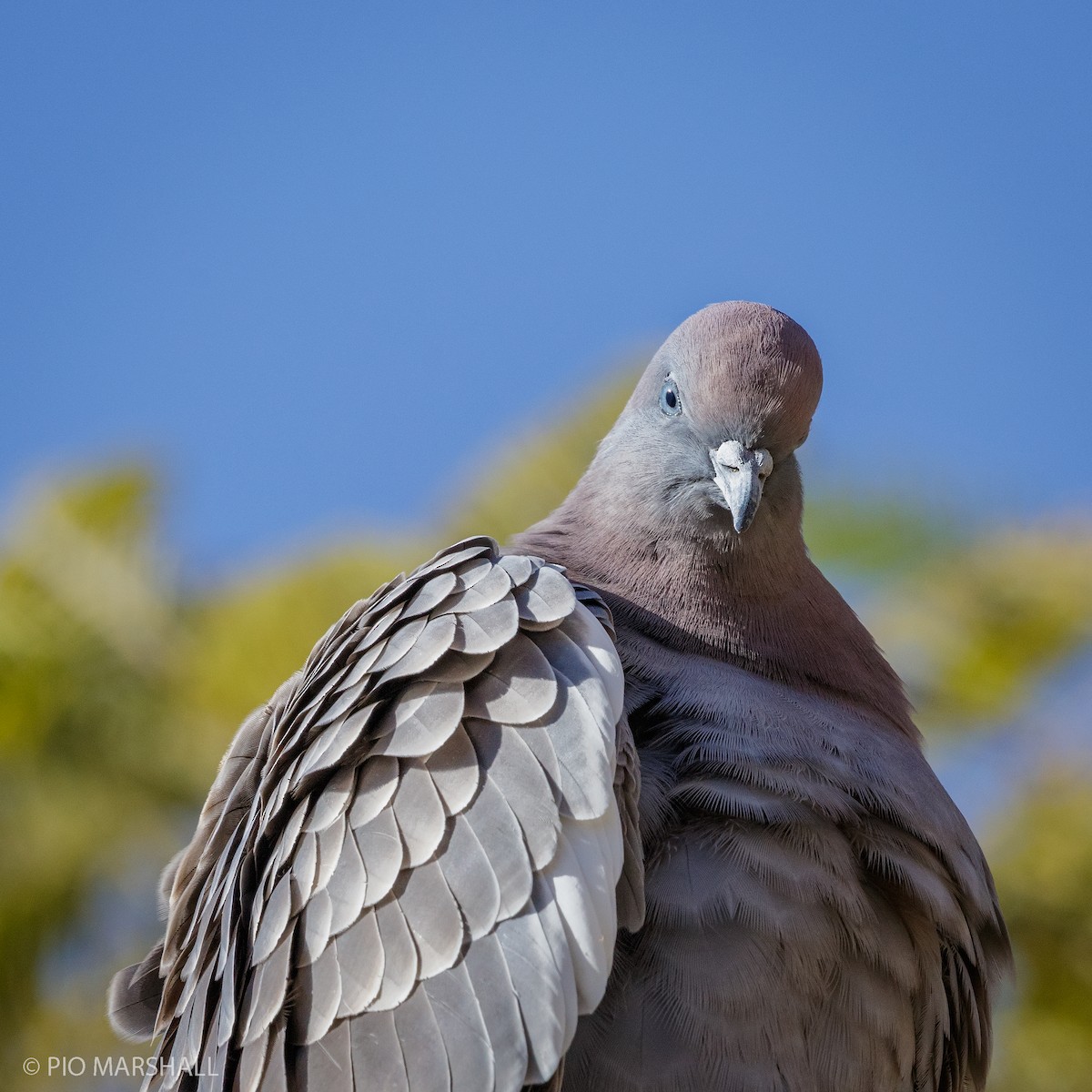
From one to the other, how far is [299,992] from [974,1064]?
75.5 inches

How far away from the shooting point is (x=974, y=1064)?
3.60 meters

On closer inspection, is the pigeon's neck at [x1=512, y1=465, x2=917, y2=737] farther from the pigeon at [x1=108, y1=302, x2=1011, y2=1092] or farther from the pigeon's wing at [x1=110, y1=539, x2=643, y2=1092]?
the pigeon's wing at [x1=110, y1=539, x2=643, y2=1092]

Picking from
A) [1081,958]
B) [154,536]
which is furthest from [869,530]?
[154,536]

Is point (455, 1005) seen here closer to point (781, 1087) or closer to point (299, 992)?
point (299, 992)

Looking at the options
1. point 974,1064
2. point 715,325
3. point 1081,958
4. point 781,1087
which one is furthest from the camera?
point 1081,958

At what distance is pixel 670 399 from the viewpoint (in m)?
3.99

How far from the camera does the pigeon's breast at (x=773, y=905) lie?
3.03 meters

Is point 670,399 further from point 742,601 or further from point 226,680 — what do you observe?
point 226,680

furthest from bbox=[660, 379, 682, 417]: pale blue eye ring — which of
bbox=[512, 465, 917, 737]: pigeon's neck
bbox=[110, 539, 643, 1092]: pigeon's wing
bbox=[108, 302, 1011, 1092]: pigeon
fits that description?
bbox=[110, 539, 643, 1092]: pigeon's wing

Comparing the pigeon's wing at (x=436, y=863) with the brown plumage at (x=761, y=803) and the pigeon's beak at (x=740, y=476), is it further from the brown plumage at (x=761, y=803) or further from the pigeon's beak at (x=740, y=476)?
the pigeon's beak at (x=740, y=476)

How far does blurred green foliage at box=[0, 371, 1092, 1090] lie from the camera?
9445 mm

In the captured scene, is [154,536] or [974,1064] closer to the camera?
[974,1064]

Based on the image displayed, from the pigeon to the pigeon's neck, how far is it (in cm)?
1

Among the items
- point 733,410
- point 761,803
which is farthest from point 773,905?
point 733,410
